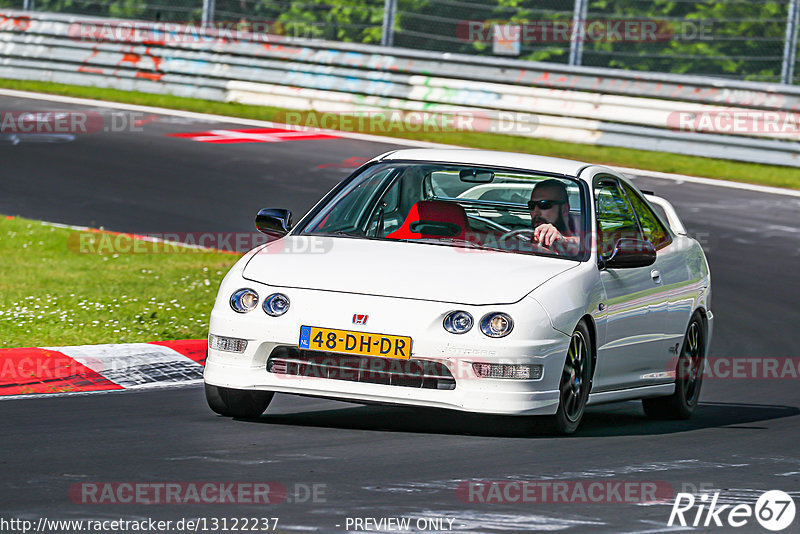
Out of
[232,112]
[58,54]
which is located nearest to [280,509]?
[232,112]

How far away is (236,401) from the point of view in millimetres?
7609

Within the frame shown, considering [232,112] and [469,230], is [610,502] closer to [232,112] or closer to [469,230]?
[469,230]

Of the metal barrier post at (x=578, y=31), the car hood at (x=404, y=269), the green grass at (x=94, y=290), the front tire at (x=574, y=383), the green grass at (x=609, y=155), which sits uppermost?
the metal barrier post at (x=578, y=31)

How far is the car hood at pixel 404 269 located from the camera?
717 cm

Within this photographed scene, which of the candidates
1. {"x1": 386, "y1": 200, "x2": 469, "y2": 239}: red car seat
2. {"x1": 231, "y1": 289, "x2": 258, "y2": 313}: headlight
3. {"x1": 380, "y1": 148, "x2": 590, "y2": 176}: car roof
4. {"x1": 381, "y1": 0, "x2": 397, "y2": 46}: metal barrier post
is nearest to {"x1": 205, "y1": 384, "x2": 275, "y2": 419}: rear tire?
{"x1": 231, "y1": 289, "x2": 258, "y2": 313}: headlight

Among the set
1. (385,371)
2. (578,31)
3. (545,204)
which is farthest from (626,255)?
(578,31)

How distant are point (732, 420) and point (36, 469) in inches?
178

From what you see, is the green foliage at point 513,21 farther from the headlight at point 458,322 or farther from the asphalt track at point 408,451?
the headlight at point 458,322

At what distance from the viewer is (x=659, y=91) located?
21.0 m

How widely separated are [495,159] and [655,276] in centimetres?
115

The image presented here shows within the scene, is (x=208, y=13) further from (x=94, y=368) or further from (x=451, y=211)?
(x=451, y=211)

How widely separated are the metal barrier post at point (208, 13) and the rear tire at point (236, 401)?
17.5 meters

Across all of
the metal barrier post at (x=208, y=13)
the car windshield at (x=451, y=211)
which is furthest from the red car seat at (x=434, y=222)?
the metal barrier post at (x=208, y=13)

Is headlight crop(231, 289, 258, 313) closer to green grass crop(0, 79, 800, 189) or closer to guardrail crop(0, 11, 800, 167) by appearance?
green grass crop(0, 79, 800, 189)
